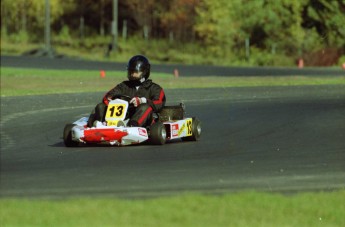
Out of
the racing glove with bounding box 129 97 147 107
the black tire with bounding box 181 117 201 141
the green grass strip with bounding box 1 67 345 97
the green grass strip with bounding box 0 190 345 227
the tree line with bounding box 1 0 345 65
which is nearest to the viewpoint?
→ the green grass strip with bounding box 0 190 345 227

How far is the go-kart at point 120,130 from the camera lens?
608 inches

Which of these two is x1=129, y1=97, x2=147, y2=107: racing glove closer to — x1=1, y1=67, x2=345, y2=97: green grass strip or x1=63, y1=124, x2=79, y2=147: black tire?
x1=63, y1=124, x2=79, y2=147: black tire

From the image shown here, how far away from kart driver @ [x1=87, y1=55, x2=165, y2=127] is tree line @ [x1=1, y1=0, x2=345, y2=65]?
120 feet

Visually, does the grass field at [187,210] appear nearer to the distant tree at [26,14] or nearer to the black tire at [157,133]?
the black tire at [157,133]

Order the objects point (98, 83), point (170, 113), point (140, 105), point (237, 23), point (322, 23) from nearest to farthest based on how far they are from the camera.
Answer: point (140, 105) < point (170, 113) < point (98, 83) < point (322, 23) < point (237, 23)

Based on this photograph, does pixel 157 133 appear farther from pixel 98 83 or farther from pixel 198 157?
pixel 98 83

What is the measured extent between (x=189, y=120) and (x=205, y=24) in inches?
2182

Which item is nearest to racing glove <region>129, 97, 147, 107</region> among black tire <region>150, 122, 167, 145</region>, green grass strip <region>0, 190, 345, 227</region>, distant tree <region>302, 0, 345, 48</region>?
black tire <region>150, 122, 167, 145</region>

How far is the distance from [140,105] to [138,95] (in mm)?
406

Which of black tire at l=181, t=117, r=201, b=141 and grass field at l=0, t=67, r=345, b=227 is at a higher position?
grass field at l=0, t=67, r=345, b=227

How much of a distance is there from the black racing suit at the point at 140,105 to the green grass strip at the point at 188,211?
244 inches

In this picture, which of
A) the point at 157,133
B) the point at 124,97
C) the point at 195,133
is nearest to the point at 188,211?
the point at 157,133

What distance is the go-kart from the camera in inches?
608

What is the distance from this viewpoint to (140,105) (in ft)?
52.1
